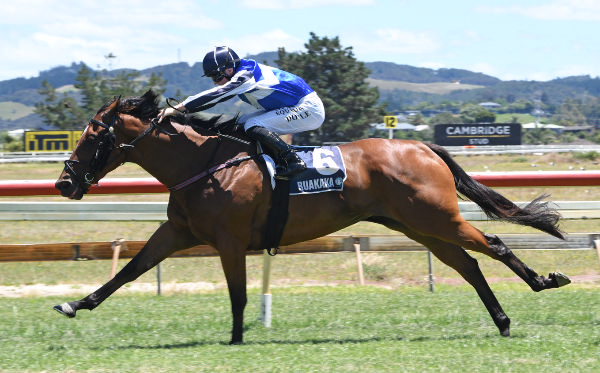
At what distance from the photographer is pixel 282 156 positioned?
20.2 feet

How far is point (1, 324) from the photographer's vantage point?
22.2ft

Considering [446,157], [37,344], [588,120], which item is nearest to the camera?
[37,344]

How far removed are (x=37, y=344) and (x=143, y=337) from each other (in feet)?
2.72

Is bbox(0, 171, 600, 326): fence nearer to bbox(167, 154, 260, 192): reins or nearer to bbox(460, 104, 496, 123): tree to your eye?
bbox(167, 154, 260, 192): reins

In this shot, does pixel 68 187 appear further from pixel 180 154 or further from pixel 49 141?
pixel 49 141

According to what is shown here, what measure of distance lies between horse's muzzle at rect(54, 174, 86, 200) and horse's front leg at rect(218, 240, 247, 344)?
1.27 metres

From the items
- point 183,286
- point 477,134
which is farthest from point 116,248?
point 477,134

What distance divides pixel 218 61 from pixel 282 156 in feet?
3.06

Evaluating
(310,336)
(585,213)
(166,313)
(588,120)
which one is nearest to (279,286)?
(166,313)

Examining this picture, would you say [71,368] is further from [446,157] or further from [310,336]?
[446,157]

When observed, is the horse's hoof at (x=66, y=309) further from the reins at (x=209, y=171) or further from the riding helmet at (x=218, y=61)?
the riding helmet at (x=218, y=61)

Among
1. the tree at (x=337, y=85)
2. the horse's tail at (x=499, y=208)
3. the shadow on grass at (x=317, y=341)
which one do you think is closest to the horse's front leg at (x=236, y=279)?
the shadow on grass at (x=317, y=341)

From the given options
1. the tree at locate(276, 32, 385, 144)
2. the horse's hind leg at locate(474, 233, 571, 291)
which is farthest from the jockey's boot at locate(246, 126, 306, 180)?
the tree at locate(276, 32, 385, 144)

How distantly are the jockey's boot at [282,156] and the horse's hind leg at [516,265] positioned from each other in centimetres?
165
